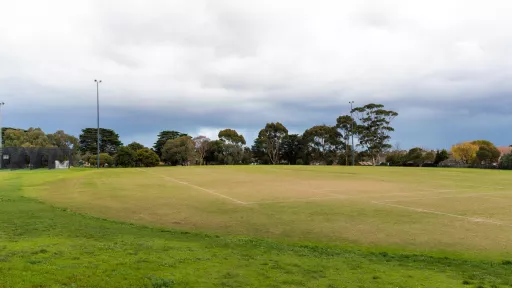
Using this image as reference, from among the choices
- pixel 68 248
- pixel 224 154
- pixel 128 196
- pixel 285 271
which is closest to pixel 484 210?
pixel 285 271

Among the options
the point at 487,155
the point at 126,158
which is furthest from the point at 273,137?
the point at 487,155

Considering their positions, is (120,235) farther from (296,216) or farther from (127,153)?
(127,153)

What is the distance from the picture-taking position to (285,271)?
5.31m

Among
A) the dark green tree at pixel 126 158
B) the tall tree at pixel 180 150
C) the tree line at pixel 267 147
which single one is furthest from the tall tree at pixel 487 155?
the dark green tree at pixel 126 158

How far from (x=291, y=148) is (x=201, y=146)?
2008cm

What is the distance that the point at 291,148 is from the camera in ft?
272

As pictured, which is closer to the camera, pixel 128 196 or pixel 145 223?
pixel 145 223

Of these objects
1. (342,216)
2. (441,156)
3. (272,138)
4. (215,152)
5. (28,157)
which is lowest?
(342,216)

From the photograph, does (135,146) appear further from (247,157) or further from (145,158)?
(247,157)

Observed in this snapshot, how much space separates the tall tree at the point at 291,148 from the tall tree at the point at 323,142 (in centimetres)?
188

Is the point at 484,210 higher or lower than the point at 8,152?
lower

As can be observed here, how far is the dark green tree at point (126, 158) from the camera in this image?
67625mm

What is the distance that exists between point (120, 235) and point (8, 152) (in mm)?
53324

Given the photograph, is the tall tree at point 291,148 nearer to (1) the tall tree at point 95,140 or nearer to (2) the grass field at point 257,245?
(1) the tall tree at point 95,140
